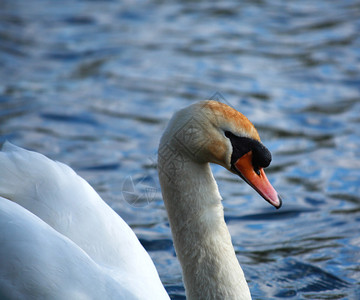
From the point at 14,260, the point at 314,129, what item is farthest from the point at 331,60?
the point at 14,260

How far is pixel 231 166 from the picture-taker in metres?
3.59

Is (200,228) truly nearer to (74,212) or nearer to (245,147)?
(245,147)

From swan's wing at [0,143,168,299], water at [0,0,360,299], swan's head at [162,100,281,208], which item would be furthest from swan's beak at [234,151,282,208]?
water at [0,0,360,299]

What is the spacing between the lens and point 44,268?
3438 millimetres

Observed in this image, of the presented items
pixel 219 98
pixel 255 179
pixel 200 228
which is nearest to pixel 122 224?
pixel 200 228

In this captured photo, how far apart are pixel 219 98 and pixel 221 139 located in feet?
8.71

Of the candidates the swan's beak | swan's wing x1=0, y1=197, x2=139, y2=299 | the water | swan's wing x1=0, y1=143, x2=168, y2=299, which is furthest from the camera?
the water

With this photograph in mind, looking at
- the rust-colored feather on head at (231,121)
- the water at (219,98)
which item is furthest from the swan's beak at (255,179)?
the water at (219,98)

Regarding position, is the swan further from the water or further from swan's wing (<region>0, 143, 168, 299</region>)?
the water

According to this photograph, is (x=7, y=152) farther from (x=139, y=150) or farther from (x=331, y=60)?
Result: (x=331, y=60)

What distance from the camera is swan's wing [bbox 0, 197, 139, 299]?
3430 mm

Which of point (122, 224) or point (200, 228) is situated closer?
point (200, 228)

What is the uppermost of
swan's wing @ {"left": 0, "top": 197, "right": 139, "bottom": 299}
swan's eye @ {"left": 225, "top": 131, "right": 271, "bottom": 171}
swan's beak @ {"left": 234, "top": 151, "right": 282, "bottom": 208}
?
swan's eye @ {"left": 225, "top": 131, "right": 271, "bottom": 171}

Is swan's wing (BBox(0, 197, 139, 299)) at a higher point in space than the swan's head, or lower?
lower
